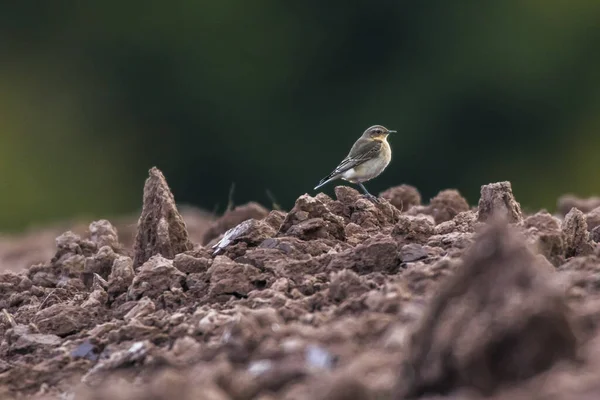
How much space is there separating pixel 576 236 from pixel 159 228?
2491mm

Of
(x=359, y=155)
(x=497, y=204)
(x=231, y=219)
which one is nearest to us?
(x=497, y=204)

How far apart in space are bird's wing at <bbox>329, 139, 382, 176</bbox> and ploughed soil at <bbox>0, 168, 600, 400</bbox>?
2869mm

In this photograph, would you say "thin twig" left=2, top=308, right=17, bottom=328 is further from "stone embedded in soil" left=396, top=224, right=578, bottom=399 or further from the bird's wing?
the bird's wing

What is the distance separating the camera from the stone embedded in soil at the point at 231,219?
→ 1081 centimetres

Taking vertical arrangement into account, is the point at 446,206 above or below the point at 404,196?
below

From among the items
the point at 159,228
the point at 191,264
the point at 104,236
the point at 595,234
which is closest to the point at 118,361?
the point at 191,264

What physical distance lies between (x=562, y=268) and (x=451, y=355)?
1783 mm

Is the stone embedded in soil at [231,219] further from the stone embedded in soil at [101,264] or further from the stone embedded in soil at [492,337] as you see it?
the stone embedded in soil at [492,337]

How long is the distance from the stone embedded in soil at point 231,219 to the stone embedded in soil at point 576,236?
357 centimetres

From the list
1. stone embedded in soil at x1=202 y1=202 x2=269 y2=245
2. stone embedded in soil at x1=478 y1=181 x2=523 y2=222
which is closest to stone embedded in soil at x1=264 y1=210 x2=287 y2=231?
stone embedded in soil at x1=478 y1=181 x2=523 y2=222

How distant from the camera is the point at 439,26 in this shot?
3178 centimetres

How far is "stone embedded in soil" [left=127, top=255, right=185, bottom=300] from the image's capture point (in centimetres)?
744

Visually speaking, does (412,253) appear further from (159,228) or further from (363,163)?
(363,163)

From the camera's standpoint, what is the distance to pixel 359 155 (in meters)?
12.4
